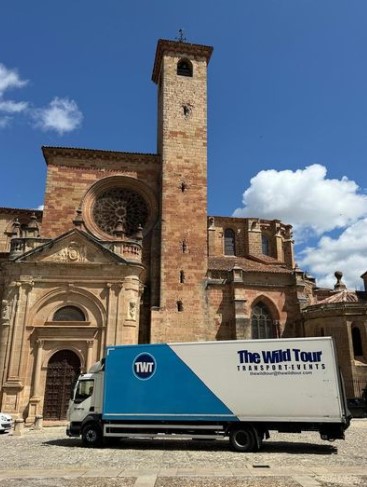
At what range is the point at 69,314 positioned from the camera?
22.8m

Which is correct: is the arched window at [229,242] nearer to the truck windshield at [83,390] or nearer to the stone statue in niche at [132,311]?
the stone statue in niche at [132,311]

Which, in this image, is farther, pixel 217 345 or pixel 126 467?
pixel 217 345

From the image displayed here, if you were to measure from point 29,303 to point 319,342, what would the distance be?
15.5 metres

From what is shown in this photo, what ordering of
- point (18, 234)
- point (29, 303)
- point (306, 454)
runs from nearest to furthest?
point (306, 454), point (29, 303), point (18, 234)

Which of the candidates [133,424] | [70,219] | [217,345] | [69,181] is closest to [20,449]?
[133,424]

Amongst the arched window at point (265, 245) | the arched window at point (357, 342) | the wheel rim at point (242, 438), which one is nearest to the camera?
the wheel rim at point (242, 438)

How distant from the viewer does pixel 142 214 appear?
28.4 m

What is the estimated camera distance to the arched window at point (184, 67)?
3145 centimetres

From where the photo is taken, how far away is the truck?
12094mm

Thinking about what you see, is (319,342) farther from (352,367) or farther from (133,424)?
(352,367)

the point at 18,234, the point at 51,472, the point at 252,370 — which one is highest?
the point at 18,234

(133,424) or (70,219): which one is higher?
(70,219)

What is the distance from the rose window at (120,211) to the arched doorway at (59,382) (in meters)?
8.78

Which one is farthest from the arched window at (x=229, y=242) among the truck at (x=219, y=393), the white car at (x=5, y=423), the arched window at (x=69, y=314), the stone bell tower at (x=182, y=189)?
the truck at (x=219, y=393)
